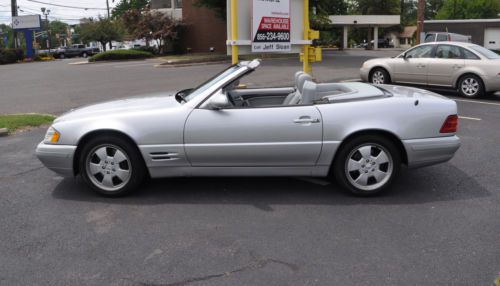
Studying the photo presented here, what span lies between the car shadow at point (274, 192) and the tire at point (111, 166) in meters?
→ 0.14

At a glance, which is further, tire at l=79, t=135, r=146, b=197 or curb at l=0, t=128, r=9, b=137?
curb at l=0, t=128, r=9, b=137

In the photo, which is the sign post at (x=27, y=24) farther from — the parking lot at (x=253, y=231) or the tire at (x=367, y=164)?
the tire at (x=367, y=164)

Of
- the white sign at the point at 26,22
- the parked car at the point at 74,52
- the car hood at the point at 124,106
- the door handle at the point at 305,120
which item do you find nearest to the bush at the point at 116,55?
the white sign at the point at 26,22

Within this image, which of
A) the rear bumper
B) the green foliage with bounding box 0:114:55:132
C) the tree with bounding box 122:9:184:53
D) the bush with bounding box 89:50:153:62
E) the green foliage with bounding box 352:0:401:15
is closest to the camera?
the rear bumper

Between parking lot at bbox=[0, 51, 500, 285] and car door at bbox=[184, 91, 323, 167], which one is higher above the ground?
car door at bbox=[184, 91, 323, 167]

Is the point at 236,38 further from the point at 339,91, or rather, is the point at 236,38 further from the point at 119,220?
the point at 119,220

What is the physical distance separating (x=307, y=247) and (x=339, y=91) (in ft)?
7.89

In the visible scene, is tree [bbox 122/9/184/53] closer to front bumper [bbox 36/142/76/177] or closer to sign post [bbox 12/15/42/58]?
sign post [bbox 12/15/42/58]

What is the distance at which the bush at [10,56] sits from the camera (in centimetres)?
3834

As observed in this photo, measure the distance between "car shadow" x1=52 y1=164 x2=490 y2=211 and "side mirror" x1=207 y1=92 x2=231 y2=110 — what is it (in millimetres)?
947

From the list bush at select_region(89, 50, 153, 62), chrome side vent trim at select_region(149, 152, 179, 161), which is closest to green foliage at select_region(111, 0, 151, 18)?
bush at select_region(89, 50, 153, 62)

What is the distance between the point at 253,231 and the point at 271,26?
8.74 metres

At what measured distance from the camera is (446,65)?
42.3ft

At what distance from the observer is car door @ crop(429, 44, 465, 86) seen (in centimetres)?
1277
